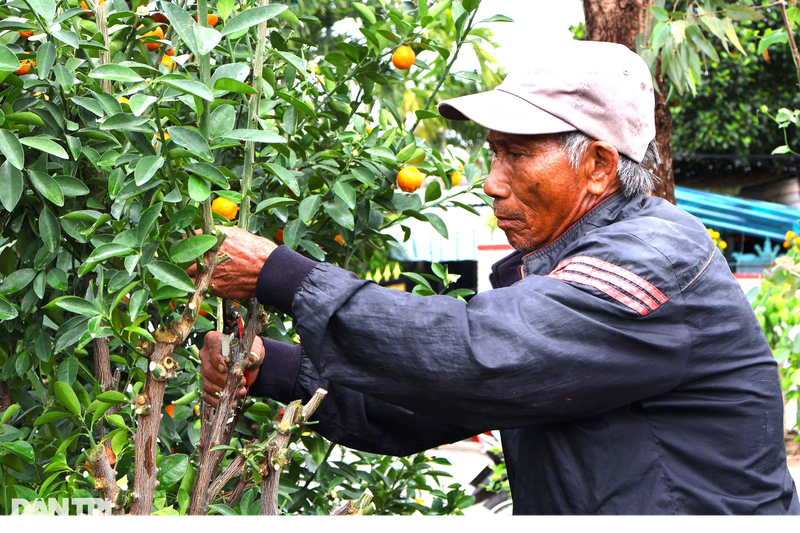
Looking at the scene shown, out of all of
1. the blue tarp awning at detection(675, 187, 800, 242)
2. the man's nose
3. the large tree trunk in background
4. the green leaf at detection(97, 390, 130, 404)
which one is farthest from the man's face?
the blue tarp awning at detection(675, 187, 800, 242)

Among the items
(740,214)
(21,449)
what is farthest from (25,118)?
(740,214)

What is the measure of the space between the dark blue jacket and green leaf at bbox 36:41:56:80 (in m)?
0.44

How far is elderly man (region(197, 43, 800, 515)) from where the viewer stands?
1.08m

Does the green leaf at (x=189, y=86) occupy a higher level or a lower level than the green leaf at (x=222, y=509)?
higher

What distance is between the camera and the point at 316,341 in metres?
1.11

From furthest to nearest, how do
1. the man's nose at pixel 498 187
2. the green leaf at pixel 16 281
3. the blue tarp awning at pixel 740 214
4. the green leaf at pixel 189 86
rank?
the blue tarp awning at pixel 740 214
the man's nose at pixel 498 187
the green leaf at pixel 16 281
the green leaf at pixel 189 86

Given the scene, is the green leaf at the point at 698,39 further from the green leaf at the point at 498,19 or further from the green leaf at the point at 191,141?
the green leaf at the point at 191,141

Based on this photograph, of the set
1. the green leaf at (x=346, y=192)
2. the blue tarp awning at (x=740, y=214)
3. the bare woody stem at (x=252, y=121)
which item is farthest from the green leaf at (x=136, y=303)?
the blue tarp awning at (x=740, y=214)

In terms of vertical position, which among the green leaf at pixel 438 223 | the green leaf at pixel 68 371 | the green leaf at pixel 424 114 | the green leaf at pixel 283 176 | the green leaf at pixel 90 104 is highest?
the green leaf at pixel 90 104

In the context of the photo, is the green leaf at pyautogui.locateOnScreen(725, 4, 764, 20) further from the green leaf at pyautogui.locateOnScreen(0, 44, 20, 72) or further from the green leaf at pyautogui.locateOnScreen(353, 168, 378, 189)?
the green leaf at pyautogui.locateOnScreen(0, 44, 20, 72)

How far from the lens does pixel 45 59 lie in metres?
1.16

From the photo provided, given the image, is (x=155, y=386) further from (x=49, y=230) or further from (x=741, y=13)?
(x=741, y=13)

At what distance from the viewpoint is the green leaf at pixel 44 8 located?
1120 millimetres

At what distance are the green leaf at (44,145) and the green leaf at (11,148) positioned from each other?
0.04 feet
